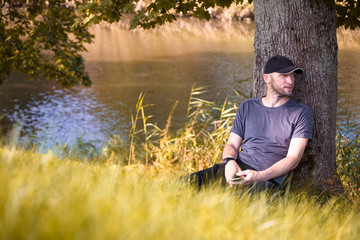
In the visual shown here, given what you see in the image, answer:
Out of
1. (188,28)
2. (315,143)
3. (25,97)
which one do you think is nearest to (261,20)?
(315,143)

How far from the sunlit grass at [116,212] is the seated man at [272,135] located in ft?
4.58

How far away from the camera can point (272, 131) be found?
4.25 meters

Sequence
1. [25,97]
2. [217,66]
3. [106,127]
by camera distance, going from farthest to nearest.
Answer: [217,66]
[25,97]
[106,127]

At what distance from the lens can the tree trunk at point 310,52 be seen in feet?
15.6

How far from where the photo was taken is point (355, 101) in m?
16.1

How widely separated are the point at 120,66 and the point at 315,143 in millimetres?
22918

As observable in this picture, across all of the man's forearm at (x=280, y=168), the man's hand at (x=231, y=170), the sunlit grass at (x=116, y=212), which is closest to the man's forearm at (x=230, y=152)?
the man's hand at (x=231, y=170)

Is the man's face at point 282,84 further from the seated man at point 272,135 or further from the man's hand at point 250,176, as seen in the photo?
the man's hand at point 250,176

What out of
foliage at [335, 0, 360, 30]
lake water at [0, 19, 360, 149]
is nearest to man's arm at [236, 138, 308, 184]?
foliage at [335, 0, 360, 30]

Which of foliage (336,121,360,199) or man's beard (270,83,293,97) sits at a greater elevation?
man's beard (270,83,293,97)

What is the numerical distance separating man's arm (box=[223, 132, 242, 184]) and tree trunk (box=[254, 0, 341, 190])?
0.72 meters

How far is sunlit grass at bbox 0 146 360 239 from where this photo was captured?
5.49 ft

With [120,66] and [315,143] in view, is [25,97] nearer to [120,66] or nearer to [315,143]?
[120,66]

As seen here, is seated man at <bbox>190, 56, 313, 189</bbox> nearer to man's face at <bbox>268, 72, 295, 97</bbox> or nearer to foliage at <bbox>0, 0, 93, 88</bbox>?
man's face at <bbox>268, 72, 295, 97</bbox>
